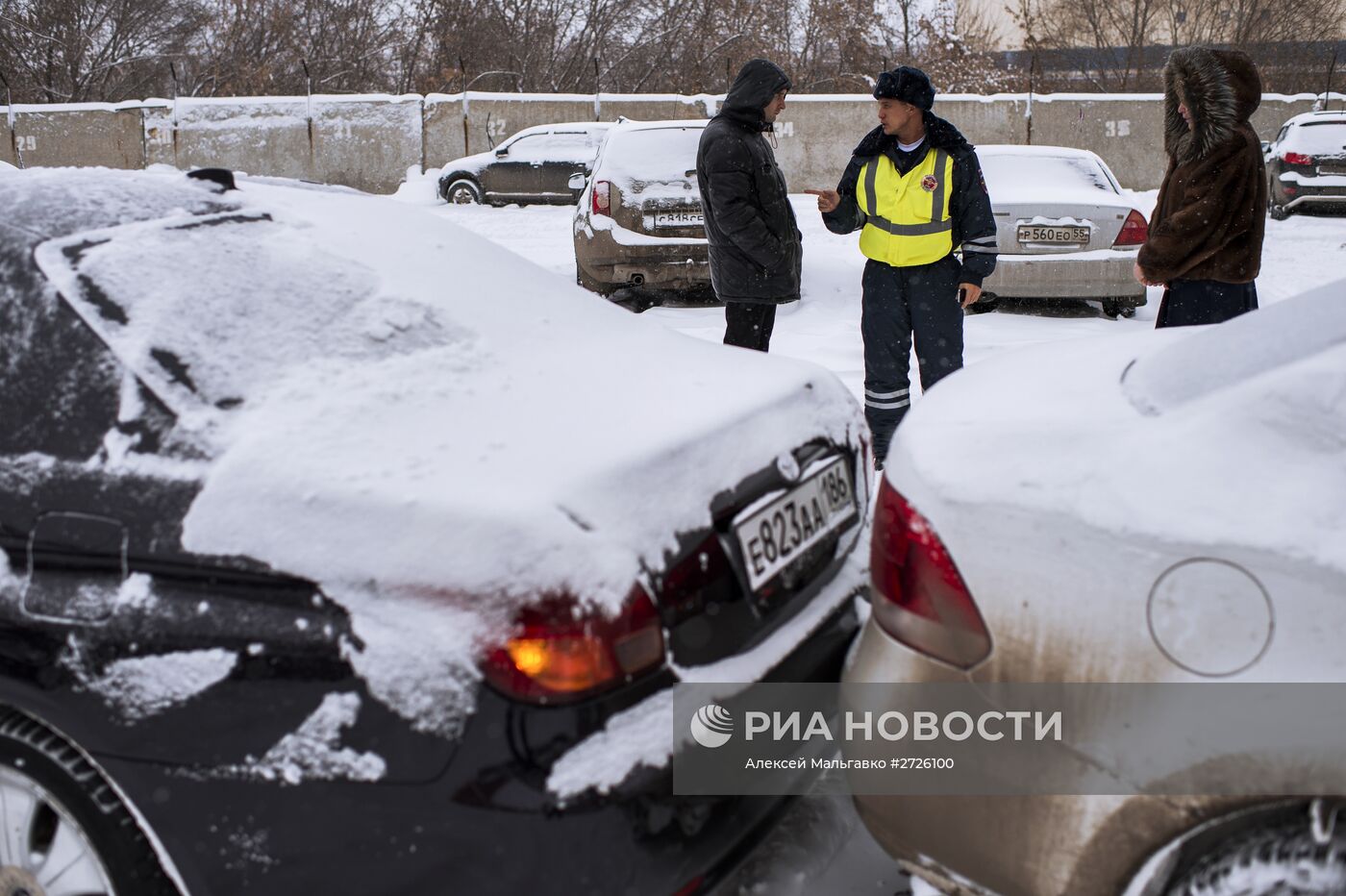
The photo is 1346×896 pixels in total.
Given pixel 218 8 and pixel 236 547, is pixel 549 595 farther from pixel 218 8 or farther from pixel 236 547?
pixel 218 8

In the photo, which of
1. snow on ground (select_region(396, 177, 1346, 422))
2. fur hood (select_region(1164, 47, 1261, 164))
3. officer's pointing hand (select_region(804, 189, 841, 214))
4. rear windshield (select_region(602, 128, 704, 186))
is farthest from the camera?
rear windshield (select_region(602, 128, 704, 186))

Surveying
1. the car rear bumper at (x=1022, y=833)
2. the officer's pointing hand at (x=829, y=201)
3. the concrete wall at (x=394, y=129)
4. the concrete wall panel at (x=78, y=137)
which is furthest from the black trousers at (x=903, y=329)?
the concrete wall panel at (x=78, y=137)

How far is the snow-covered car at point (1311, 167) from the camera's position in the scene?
13.8 meters

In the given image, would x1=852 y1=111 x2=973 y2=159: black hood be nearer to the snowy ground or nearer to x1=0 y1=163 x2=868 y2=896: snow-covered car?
the snowy ground

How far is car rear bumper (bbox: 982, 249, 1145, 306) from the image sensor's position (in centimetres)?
763

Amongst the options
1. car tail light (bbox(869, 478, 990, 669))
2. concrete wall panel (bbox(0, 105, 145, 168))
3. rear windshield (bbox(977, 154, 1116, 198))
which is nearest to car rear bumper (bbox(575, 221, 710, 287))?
rear windshield (bbox(977, 154, 1116, 198))

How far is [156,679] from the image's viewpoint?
5.29 ft

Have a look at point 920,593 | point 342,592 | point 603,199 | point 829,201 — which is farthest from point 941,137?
point 603,199

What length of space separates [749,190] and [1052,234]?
148 inches

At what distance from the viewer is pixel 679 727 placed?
165cm

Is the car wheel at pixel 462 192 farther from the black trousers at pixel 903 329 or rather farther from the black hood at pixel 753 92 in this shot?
the black trousers at pixel 903 329

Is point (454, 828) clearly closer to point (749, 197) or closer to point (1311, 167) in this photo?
point (749, 197)

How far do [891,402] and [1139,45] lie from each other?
29165 millimetres

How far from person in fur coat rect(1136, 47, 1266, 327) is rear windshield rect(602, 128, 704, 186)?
15.3 ft
